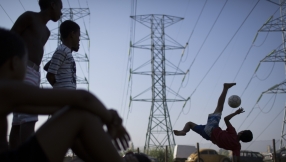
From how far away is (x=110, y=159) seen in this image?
1941 mm

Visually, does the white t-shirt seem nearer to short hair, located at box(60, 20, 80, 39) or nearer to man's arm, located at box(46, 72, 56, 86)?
man's arm, located at box(46, 72, 56, 86)

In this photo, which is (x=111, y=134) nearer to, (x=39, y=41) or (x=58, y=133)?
(x=58, y=133)

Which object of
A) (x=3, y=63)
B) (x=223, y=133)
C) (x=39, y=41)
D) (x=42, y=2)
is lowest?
(x=223, y=133)

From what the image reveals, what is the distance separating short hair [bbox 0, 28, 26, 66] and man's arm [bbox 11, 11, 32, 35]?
166 centimetres

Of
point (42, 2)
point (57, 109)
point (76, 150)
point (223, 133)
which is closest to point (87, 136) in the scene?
point (57, 109)

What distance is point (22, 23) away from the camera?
11.8 ft

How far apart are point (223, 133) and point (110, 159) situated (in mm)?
6163

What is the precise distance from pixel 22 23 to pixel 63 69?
2.10 ft

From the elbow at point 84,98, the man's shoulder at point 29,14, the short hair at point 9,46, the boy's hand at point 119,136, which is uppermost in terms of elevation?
the man's shoulder at point 29,14

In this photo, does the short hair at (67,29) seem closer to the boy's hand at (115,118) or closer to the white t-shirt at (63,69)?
the white t-shirt at (63,69)

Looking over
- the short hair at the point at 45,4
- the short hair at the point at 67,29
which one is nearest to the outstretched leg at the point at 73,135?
the short hair at the point at 45,4

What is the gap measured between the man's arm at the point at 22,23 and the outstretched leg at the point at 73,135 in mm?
1913

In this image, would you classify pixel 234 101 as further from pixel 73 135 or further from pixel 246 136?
pixel 73 135

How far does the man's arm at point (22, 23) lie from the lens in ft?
11.7
